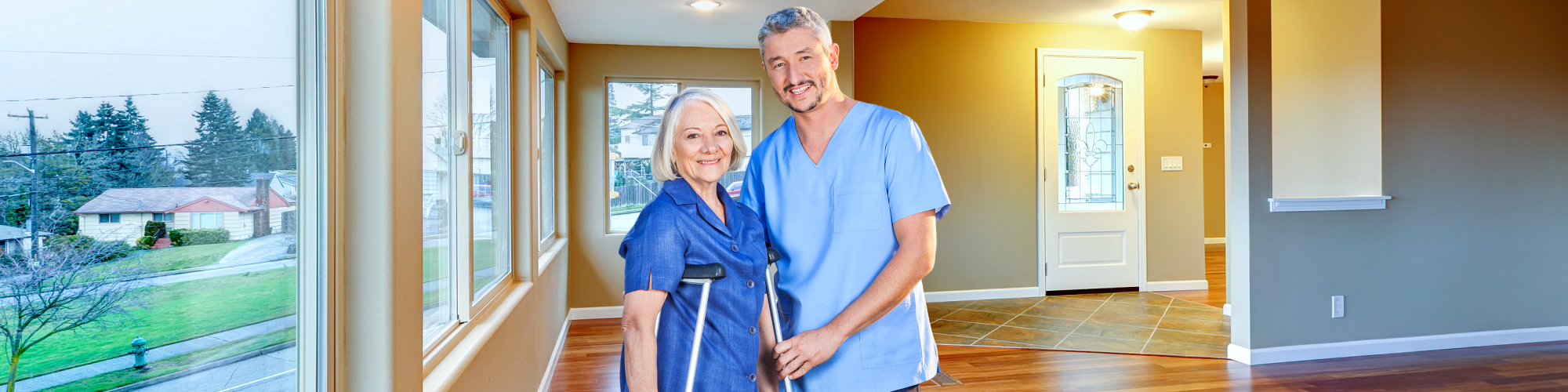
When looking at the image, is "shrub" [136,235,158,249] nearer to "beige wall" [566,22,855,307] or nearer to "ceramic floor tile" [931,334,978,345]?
"ceramic floor tile" [931,334,978,345]

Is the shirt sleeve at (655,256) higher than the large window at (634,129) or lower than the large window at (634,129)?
lower

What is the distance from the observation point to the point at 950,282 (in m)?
5.54

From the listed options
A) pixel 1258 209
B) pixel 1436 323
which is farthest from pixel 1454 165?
pixel 1258 209

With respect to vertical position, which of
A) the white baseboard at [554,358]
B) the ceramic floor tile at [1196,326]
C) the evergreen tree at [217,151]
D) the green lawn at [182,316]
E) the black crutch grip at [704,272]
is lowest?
the white baseboard at [554,358]

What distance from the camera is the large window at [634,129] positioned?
5367 mm

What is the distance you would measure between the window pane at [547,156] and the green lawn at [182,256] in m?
3.45

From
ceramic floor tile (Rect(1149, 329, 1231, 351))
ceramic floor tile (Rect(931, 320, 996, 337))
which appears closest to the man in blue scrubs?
ceramic floor tile (Rect(931, 320, 996, 337))

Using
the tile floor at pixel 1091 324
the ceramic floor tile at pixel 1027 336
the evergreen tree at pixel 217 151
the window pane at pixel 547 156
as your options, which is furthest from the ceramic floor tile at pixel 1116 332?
the evergreen tree at pixel 217 151

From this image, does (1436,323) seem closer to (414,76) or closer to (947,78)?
(947,78)

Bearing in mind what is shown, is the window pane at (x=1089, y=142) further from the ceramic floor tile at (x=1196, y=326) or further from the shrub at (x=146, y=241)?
the shrub at (x=146, y=241)

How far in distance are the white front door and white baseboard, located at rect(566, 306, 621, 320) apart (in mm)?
3022

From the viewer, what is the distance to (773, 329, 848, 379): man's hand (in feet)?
3.78

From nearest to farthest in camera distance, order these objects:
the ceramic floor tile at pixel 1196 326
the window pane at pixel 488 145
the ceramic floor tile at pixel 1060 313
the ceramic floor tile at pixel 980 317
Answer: the window pane at pixel 488 145, the ceramic floor tile at pixel 1196 326, the ceramic floor tile at pixel 980 317, the ceramic floor tile at pixel 1060 313

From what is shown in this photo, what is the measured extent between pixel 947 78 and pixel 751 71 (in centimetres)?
134
